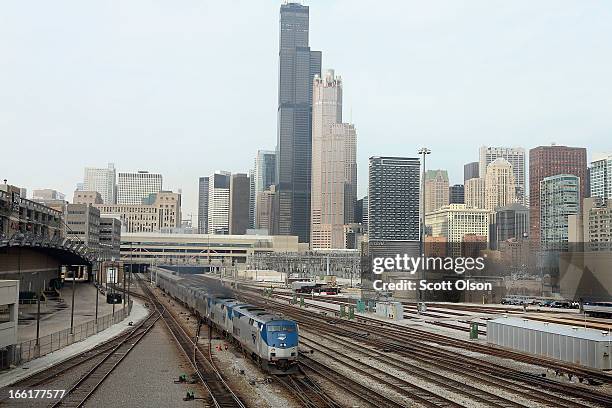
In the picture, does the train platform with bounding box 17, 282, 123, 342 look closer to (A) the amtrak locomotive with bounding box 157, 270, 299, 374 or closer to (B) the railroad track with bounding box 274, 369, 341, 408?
(A) the amtrak locomotive with bounding box 157, 270, 299, 374

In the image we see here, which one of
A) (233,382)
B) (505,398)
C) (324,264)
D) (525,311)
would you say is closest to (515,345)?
(505,398)

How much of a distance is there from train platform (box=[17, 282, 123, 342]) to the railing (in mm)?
2303

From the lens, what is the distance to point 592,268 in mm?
83812

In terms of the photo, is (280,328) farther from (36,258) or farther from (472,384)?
(36,258)

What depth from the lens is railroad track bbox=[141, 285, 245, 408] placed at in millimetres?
26523

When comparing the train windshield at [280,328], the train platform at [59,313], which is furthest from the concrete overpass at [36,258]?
the train windshield at [280,328]

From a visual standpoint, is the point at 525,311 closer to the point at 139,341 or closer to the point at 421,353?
the point at 421,353

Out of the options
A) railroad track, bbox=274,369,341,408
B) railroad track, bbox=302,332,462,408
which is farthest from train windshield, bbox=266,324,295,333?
railroad track, bbox=302,332,462,408

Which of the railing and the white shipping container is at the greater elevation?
the white shipping container

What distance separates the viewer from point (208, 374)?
33.2 meters

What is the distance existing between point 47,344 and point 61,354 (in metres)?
3.20

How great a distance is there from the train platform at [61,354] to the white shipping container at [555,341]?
2997cm

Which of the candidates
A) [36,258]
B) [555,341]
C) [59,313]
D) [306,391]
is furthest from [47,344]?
[36,258]

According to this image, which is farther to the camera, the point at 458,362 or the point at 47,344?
the point at 47,344
